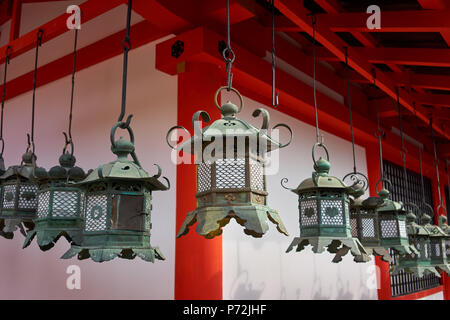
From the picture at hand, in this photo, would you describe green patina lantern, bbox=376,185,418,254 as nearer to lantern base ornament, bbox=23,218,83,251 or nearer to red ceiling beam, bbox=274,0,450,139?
red ceiling beam, bbox=274,0,450,139

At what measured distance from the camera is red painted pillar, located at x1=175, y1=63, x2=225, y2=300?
2.92 meters

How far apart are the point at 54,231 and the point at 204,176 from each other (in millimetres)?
891

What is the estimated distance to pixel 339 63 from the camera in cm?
525

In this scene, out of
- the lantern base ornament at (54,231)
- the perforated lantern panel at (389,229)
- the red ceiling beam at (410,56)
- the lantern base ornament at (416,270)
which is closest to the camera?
the lantern base ornament at (54,231)

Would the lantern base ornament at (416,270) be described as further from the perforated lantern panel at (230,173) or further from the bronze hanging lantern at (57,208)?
the bronze hanging lantern at (57,208)

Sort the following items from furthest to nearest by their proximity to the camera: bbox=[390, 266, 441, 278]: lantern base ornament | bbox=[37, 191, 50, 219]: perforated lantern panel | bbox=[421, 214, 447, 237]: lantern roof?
bbox=[421, 214, 447, 237]: lantern roof < bbox=[390, 266, 441, 278]: lantern base ornament < bbox=[37, 191, 50, 219]: perforated lantern panel

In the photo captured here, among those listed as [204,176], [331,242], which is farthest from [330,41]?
[204,176]

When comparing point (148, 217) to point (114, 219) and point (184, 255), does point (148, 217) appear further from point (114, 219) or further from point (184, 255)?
point (184, 255)

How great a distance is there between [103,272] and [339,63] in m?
3.55

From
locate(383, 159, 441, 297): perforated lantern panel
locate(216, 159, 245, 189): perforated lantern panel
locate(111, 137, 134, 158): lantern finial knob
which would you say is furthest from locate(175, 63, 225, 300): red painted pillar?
locate(383, 159, 441, 297): perforated lantern panel

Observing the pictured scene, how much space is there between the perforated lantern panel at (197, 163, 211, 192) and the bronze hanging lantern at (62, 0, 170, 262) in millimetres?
183

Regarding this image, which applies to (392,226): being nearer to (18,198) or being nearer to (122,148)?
(122,148)

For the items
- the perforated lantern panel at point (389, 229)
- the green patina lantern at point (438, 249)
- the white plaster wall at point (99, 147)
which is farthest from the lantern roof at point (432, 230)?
the white plaster wall at point (99, 147)

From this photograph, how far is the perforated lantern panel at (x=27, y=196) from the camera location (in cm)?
257
